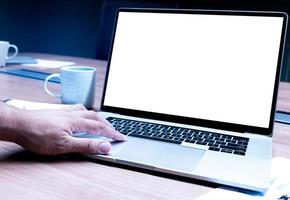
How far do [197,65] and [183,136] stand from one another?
201 millimetres

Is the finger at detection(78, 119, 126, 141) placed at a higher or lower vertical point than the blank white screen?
lower

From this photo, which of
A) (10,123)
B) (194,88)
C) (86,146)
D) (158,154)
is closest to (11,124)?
(10,123)

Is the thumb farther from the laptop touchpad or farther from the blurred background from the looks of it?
the blurred background

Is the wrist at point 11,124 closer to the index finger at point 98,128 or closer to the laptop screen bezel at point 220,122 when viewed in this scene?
the index finger at point 98,128

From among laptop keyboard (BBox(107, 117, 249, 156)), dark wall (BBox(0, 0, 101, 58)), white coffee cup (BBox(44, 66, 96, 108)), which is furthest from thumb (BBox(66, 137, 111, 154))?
dark wall (BBox(0, 0, 101, 58))

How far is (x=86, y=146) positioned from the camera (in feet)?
2.04

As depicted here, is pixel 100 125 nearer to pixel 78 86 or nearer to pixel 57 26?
pixel 78 86

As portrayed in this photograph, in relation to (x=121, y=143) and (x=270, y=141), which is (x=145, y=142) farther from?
(x=270, y=141)

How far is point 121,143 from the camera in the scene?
0.68 meters

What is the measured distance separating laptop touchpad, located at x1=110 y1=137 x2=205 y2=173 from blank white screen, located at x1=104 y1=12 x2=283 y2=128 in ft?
0.53

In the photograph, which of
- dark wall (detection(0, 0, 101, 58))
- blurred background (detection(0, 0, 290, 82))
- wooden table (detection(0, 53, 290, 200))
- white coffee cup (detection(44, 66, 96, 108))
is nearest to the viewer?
wooden table (detection(0, 53, 290, 200))

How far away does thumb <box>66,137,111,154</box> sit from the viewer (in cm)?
62

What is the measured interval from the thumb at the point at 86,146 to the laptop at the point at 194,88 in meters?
0.02

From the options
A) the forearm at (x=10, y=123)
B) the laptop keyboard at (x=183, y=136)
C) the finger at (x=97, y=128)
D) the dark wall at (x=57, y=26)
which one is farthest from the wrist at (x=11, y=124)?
the dark wall at (x=57, y=26)
